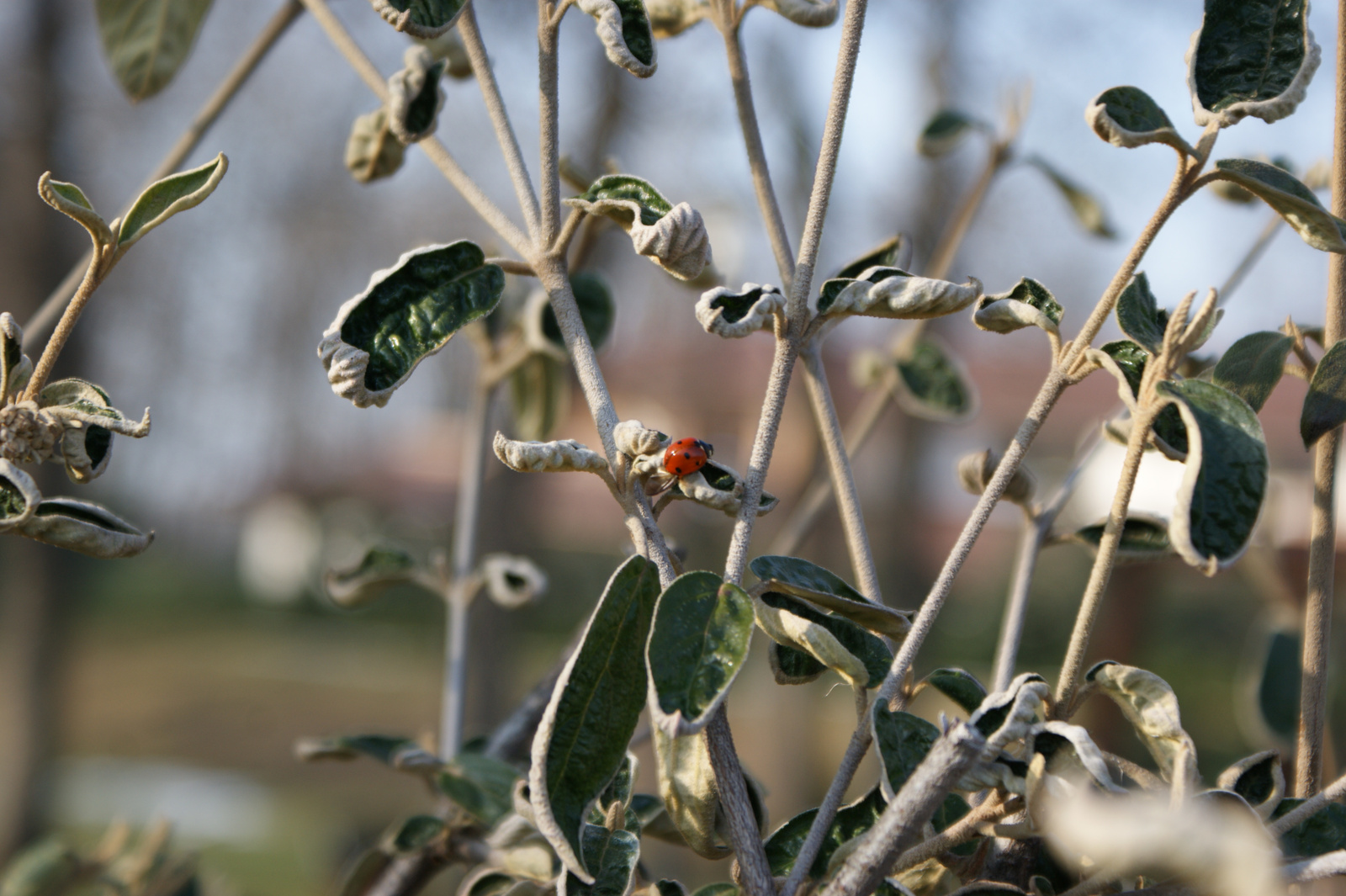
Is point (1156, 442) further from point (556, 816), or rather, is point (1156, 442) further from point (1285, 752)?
point (1285, 752)

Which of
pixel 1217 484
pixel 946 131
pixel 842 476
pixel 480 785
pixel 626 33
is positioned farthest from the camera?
pixel 946 131

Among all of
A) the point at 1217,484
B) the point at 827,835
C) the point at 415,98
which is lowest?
the point at 827,835

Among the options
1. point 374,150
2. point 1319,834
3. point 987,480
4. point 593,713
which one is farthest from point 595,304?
point 1319,834

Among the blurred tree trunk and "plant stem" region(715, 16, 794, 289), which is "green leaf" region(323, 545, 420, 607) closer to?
"plant stem" region(715, 16, 794, 289)

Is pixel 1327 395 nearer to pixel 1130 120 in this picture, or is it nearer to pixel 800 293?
pixel 1130 120

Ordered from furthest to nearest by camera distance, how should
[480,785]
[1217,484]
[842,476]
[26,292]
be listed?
1. [26,292]
2. [480,785]
3. [842,476]
4. [1217,484]

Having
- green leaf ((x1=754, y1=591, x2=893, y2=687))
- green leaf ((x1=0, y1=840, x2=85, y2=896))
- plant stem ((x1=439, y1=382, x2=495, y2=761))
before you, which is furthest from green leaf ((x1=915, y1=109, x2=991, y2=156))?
green leaf ((x1=0, y1=840, x2=85, y2=896))

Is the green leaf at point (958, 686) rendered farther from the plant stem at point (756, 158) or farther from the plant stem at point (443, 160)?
the plant stem at point (443, 160)
